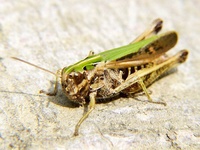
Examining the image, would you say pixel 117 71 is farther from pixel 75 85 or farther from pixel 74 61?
pixel 74 61

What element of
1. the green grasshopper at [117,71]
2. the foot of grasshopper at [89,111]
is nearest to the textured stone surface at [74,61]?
the foot of grasshopper at [89,111]

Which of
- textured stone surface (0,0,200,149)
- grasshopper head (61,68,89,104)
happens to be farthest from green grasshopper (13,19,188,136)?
textured stone surface (0,0,200,149)

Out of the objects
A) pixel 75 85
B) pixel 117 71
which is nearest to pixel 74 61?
pixel 117 71

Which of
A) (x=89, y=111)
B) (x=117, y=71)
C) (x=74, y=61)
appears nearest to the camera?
(x=89, y=111)

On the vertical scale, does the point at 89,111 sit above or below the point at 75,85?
below

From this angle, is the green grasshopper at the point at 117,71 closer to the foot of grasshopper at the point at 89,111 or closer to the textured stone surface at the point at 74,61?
the foot of grasshopper at the point at 89,111

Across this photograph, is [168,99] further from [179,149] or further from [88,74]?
[88,74]

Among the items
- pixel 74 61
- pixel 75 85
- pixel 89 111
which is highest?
pixel 74 61

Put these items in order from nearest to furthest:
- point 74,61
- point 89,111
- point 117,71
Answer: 1. point 89,111
2. point 117,71
3. point 74,61
